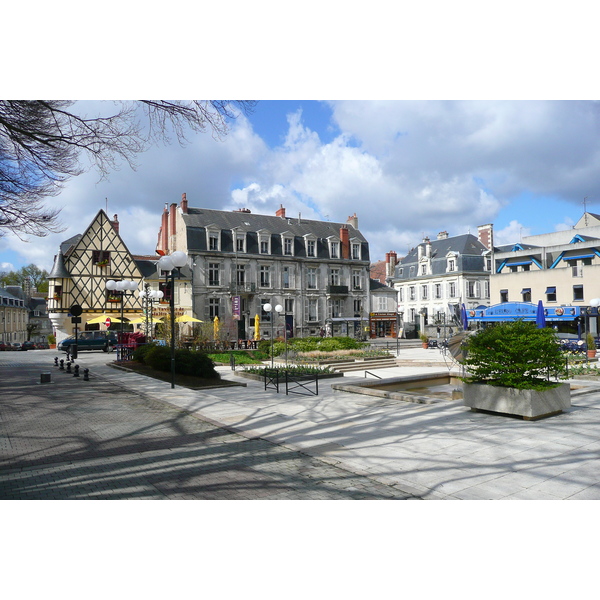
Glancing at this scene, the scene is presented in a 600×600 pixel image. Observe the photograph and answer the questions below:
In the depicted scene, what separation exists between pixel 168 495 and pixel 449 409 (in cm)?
631

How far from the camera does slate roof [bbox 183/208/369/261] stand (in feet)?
136

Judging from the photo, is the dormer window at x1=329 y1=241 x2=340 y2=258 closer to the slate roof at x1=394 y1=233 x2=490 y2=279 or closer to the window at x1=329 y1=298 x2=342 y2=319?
the window at x1=329 y1=298 x2=342 y2=319

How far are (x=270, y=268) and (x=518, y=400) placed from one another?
121 feet

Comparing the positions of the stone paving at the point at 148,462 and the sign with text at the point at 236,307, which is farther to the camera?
the sign with text at the point at 236,307

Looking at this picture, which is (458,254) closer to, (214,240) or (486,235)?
(486,235)

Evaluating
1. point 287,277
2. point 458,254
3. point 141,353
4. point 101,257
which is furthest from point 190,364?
point 458,254

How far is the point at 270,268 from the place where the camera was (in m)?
44.5

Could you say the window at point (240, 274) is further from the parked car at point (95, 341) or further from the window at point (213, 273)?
the parked car at point (95, 341)

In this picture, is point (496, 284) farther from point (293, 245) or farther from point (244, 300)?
point (244, 300)

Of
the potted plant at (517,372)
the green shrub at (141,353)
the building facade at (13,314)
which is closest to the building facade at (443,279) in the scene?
the green shrub at (141,353)

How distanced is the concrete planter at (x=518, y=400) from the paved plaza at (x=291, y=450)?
0.60ft

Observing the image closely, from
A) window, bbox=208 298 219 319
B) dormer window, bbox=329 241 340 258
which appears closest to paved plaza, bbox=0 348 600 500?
window, bbox=208 298 219 319

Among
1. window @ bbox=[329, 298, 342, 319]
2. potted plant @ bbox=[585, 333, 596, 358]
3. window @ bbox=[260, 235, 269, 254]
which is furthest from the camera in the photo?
window @ bbox=[329, 298, 342, 319]

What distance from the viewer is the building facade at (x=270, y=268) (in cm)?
4141
